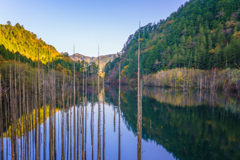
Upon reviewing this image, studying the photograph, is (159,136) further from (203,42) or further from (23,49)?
(203,42)

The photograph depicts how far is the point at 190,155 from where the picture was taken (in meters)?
15.2

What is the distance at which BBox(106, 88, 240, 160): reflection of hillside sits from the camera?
1566cm

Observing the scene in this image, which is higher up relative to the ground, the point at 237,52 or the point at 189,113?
the point at 237,52

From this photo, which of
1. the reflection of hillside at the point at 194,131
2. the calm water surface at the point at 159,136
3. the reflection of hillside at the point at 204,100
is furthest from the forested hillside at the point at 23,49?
the reflection of hillside at the point at 204,100

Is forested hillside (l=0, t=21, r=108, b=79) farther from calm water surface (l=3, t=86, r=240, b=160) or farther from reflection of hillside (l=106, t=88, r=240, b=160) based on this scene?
reflection of hillside (l=106, t=88, r=240, b=160)

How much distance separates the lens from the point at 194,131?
2145cm

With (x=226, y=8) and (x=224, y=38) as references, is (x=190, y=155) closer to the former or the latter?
(x=224, y=38)

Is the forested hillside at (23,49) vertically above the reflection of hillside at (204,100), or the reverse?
the forested hillside at (23,49)

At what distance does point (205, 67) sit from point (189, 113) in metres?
52.0

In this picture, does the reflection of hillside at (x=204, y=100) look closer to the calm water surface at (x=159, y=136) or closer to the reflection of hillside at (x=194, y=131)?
the calm water surface at (x=159, y=136)

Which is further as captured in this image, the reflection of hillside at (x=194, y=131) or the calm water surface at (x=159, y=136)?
the reflection of hillside at (x=194, y=131)

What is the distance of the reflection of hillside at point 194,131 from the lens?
15.7m

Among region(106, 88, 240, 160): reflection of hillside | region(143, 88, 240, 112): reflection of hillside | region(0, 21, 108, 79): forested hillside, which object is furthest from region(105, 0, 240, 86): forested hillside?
region(0, 21, 108, 79): forested hillside

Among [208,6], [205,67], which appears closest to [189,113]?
[205,67]
